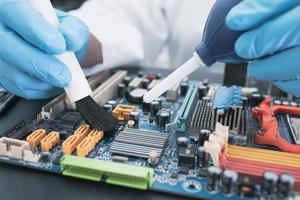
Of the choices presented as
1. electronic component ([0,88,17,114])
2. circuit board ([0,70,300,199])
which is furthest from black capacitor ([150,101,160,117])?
electronic component ([0,88,17,114])

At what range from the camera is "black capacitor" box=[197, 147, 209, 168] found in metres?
0.69

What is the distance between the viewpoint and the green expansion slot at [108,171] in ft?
2.14

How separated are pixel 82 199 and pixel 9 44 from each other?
44cm

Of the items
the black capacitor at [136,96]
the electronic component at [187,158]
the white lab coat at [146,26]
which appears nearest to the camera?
the electronic component at [187,158]

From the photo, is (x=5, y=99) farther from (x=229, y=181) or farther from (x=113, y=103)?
(x=229, y=181)

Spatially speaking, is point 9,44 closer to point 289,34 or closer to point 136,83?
point 136,83

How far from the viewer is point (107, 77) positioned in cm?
123

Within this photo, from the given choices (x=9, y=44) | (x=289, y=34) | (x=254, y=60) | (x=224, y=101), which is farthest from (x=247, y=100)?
(x=9, y=44)

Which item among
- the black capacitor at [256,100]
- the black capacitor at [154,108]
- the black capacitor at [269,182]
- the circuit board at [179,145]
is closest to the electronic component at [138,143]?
the circuit board at [179,145]

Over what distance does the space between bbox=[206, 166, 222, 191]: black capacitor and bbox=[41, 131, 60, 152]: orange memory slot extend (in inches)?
14.0

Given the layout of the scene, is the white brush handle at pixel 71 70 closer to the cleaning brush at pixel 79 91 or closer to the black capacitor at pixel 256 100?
the cleaning brush at pixel 79 91

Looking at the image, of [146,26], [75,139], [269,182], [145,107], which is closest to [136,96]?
[145,107]

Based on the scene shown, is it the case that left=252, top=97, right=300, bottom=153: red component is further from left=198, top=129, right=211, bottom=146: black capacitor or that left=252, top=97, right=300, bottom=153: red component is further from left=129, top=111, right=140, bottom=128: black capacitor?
left=129, top=111, right=140, bottom=128: black capacitor

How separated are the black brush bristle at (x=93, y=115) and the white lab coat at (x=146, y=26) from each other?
1.84 feet
